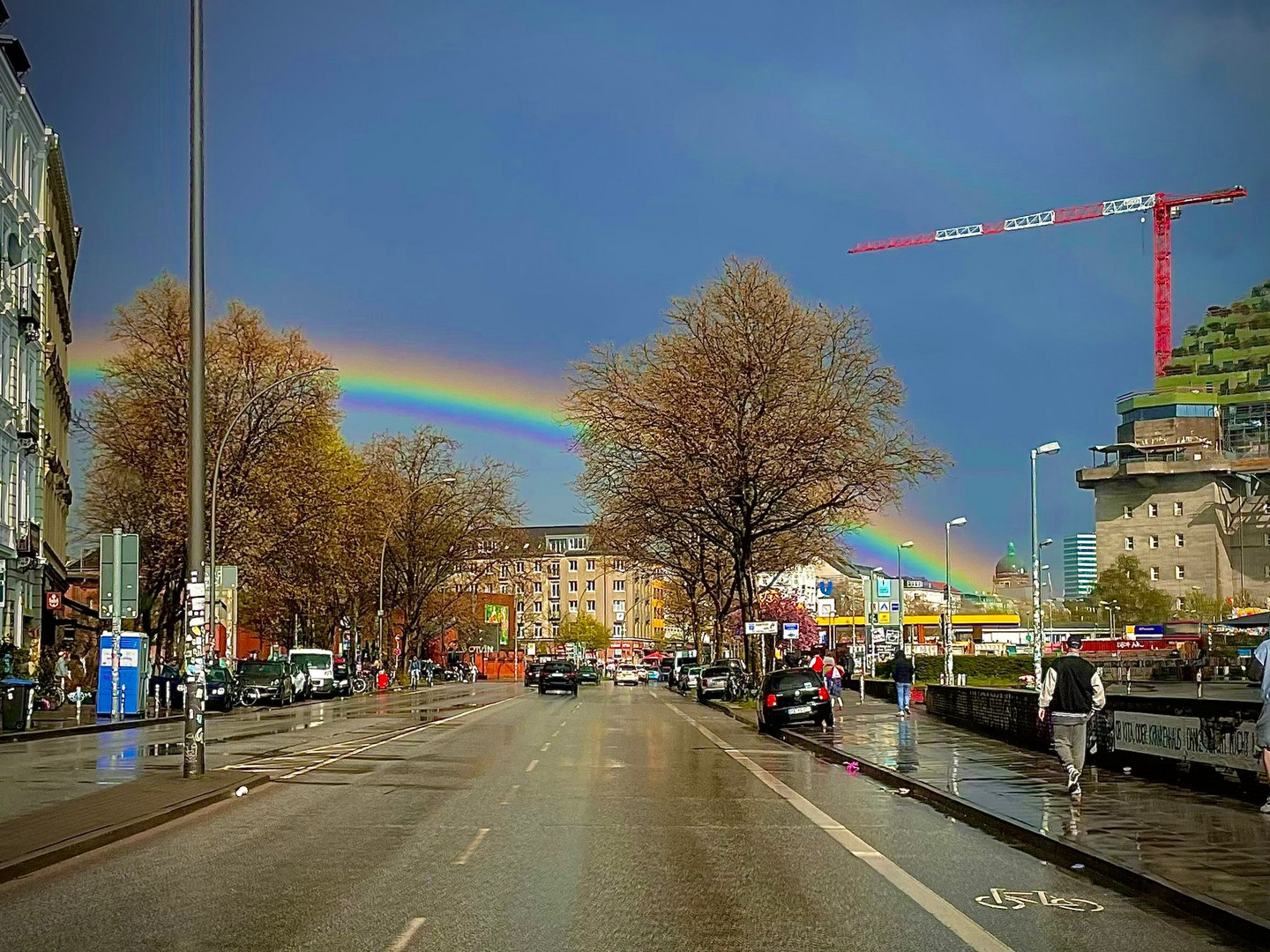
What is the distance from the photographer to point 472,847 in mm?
13047

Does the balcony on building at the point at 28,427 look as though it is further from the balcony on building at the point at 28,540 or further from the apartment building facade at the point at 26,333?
the balcony on building at the point at 28,540

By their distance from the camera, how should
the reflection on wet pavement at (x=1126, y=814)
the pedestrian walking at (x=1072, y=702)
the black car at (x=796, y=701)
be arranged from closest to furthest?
the reflection on wet pavement at (x=1126, y=814) → the pedestrian walking at (x=1072, y=702) → the black car at (x=796, y=701)

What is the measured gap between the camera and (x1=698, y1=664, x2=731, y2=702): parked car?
208 ft

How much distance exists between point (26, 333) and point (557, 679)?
1342 inches

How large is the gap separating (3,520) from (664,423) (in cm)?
2235

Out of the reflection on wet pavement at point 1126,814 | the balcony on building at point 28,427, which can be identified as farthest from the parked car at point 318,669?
the reflection on wet pavement at point 1126,814

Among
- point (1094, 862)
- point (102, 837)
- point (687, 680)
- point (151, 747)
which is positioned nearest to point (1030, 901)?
point (1094, 862)

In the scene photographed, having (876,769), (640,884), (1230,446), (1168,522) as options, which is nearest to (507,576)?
(876,769)

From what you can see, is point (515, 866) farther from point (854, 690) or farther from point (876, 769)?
point (854, 690)

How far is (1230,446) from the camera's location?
153375 millimetres

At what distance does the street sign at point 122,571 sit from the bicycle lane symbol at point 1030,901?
25240 millimetres

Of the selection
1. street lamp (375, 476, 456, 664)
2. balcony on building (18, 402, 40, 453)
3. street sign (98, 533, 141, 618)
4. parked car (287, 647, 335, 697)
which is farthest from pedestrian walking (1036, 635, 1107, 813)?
street lamp (375, 476, 456, 664)

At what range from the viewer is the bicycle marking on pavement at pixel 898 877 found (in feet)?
29.6

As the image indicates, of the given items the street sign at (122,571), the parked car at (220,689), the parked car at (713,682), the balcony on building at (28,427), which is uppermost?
the balcony on building at (28,427)
